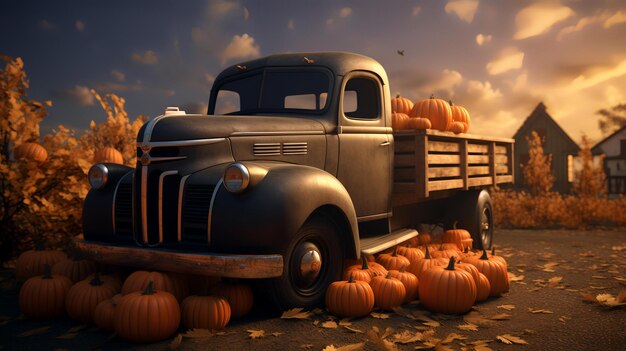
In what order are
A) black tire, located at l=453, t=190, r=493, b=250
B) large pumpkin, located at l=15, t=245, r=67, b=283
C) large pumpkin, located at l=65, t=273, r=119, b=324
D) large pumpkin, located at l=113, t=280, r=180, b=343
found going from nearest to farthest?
large pumpkin, located at l=113, t=280, r=180, b=343 → large pumpkin, located at l=65, t=273, r=119, b=324 → large pumpkin, located at l=15, t=245, r=67, b=283 → black tire, located at l=453, t=190, r=493, b=250

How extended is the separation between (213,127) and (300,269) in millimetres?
1363

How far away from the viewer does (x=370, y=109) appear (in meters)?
5.87

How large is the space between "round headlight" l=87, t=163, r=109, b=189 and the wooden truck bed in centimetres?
313

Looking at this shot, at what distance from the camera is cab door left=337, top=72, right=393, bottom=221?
17.5ft

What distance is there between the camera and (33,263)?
5.22 m

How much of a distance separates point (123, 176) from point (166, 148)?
91 cm

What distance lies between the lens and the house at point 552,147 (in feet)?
81.5

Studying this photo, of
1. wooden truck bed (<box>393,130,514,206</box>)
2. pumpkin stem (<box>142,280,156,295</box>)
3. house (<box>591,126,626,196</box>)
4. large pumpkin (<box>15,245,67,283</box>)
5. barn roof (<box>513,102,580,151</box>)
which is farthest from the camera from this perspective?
house (<box>591,126,626,196</box>)

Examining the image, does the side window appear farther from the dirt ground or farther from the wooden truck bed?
the dirt ground

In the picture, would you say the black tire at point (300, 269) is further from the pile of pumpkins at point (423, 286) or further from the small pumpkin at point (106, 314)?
the small pumpkin at point (106, 314)

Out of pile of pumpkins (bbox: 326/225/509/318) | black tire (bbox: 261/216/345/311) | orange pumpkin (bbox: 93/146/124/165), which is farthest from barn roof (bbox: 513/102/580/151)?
black tire (bbox: 261/216/345/311)

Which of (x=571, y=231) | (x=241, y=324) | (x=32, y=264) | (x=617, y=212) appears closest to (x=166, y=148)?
(x=241, y=324)

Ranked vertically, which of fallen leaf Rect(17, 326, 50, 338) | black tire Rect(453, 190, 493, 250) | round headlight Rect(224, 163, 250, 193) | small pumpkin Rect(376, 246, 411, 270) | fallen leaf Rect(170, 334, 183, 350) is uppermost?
round headlight Rect(224, 163, 250, 193)

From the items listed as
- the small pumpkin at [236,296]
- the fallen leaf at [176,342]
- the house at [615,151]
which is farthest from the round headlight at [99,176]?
the house at [615,151]
